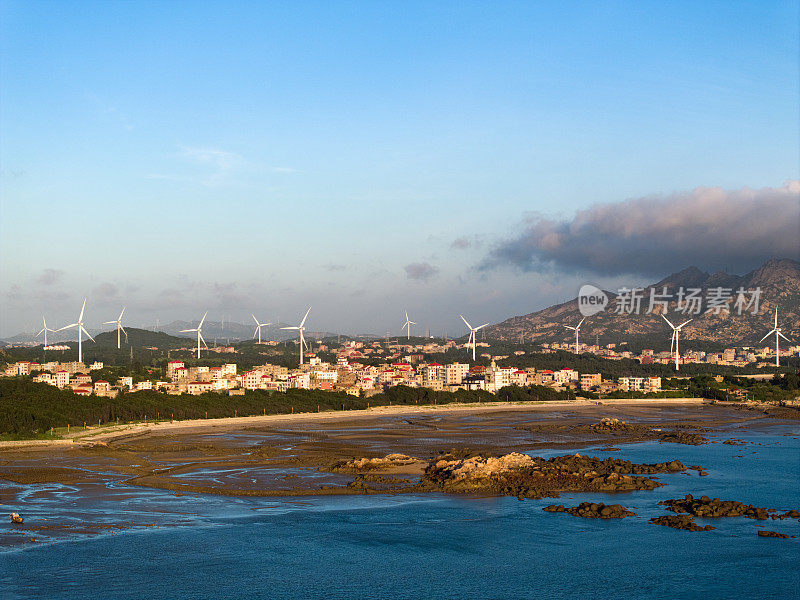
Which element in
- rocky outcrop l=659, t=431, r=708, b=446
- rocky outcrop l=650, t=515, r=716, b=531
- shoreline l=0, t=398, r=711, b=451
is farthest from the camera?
rocky outcrop l=659, t=431, r=708, b=446

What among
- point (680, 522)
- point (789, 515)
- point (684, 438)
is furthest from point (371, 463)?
point (684, 438)

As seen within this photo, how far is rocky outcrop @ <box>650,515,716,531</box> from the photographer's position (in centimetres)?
3866

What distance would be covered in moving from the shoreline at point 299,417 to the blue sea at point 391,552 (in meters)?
26.7

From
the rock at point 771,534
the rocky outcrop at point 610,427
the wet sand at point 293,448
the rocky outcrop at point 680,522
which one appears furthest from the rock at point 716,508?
the rocky outcrop at point 610,427

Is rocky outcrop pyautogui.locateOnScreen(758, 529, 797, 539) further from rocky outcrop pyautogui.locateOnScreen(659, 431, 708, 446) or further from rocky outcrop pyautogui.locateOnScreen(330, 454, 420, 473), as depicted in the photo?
rocky outcrop pyautogui.locateOnScreen(659, 431, 708, 446)

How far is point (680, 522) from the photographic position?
39.1 metres

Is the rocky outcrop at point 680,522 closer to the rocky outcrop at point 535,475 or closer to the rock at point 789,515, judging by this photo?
the rock at point 789,515

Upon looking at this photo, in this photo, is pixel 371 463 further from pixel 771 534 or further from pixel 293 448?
pixel 771 534

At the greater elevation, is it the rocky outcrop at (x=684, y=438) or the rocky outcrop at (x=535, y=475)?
the rocky outcrop at (x=535, y=475)

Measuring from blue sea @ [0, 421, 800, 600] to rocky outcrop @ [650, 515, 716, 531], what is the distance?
0.67m

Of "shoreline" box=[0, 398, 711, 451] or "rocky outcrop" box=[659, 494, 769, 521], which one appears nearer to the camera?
"rocky outcrop" box=[659, 494, 769, 521]

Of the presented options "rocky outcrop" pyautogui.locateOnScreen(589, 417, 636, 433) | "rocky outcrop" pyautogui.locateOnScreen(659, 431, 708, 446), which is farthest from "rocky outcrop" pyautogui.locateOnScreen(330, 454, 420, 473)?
"rocky outcrop" pyautogui.locateOnScreen(589, 417, 636, 433)

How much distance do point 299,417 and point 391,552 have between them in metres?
69.1

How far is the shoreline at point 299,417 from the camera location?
72.4 metres
